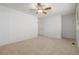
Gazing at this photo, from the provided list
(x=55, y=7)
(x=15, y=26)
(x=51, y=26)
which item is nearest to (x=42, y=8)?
(x=55, y=7)

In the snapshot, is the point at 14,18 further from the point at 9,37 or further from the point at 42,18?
the point at 42,18

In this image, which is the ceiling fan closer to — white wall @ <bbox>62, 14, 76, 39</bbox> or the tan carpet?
white wall @ <bbox>62, 14, 76, 39</bbox>

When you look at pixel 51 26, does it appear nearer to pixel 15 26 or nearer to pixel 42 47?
pixel 42 47

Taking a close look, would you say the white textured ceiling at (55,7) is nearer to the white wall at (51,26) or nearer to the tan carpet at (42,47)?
the white wall at (51,26)

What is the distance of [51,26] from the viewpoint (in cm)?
183

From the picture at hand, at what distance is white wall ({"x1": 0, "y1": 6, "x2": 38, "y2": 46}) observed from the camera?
1.72 meters

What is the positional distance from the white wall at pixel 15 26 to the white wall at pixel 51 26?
0.39 feet

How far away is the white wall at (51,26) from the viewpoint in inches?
70.9

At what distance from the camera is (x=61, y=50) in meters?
1.77

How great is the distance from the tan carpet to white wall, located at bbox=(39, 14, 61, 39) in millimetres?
85

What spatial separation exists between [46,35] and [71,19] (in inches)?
19.1

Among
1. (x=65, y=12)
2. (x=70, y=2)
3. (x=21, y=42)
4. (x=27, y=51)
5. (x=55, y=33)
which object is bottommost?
(x=27, y=51)

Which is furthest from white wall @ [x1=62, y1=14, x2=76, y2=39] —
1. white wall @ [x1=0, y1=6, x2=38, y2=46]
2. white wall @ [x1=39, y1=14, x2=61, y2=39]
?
white wall @ [x1=0, y1=6, x2=38, y2=46]
